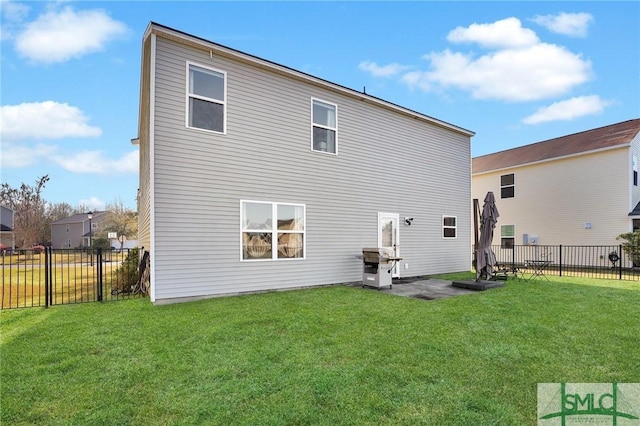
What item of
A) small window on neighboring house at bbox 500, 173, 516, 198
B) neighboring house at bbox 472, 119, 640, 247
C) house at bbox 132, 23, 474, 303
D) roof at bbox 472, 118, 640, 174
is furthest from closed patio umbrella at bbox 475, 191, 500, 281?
small window on neighboring house at bbox 500, 173, 516, 198

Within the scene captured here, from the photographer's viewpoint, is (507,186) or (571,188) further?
(507,186)

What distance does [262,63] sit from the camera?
308 inches

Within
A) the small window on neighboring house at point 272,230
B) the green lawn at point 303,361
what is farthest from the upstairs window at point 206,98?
the green lawn at point 303,361

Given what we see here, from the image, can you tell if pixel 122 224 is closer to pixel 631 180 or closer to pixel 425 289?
pixel 425 289

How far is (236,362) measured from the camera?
3.59 metres

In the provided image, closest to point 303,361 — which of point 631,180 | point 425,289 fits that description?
point 425,289

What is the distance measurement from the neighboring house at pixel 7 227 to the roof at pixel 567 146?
1427 inches

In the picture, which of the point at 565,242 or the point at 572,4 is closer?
the point at 572,4

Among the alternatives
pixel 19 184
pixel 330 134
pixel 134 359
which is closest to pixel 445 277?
pixel 330 134

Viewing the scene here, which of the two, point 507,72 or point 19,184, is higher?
point 507,72

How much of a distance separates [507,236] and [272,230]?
50.0ft

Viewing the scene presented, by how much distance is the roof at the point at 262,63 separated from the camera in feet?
21.7

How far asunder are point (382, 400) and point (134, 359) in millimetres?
2769

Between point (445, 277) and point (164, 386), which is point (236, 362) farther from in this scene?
point (445, 277)
